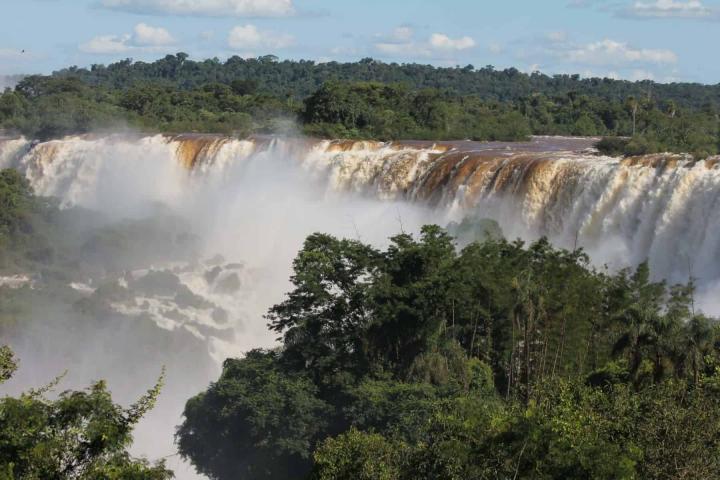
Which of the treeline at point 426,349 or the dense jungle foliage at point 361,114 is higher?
the dense jungle foliage at point 361,114

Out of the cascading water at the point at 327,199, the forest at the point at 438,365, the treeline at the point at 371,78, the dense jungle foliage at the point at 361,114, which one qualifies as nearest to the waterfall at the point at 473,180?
the cascading water at the point at 327,199

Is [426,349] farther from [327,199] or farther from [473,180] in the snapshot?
[327,199]

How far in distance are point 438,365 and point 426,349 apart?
3.23 ft

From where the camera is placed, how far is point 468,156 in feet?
129

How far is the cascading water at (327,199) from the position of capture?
1249 inches

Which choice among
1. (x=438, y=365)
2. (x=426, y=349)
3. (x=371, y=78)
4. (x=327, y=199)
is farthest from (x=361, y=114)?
(x=371, y=78)

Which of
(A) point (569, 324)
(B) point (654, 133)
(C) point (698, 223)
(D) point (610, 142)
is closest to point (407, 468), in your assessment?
(A) point (569, 324)

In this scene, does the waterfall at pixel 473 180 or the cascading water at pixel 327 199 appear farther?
the cascading water at pixel 327 199

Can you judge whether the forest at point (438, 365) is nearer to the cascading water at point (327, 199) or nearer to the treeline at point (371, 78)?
the cascading water at point (327, 199)

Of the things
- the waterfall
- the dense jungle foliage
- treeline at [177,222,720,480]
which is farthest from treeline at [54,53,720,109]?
treeline at [177,222,720,480]

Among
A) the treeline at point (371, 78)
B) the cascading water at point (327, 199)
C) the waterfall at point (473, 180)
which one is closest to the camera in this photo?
the waterfall at point (473, 180)

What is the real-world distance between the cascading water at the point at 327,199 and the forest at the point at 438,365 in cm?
389

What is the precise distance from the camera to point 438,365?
2512 centimetres

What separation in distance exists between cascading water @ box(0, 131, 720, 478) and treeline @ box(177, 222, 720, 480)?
3394 millimetres
